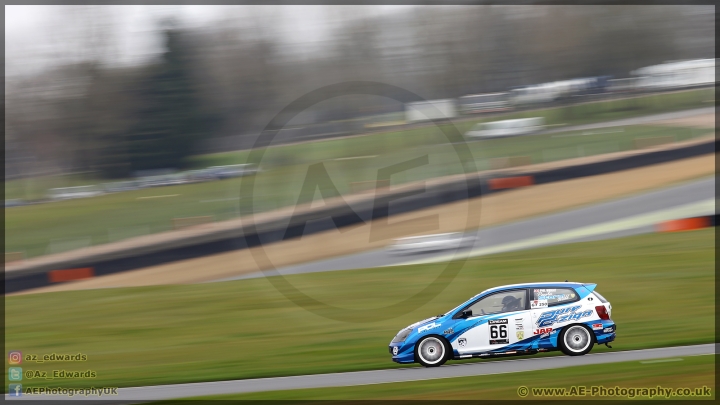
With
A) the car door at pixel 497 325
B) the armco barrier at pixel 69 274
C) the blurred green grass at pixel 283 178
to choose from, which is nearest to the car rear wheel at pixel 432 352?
the car door at pixel 497 325

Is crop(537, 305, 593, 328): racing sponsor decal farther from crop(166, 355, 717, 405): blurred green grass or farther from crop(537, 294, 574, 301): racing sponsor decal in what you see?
crop(166, 355, 717, 405): blurred green grass

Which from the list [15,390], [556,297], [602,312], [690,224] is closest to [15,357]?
[15,390]

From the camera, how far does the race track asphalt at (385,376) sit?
7936mm

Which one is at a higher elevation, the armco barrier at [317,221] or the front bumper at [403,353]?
the armco barrier at [317,221]

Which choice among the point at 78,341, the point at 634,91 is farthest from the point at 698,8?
the point at 78,341

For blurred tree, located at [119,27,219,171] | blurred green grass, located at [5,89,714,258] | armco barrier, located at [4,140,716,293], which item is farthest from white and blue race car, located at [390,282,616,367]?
blurred tree, located at [119,27,219,171]

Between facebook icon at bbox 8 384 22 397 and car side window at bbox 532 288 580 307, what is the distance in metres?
7.48

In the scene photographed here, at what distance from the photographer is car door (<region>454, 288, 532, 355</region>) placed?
8.08 m

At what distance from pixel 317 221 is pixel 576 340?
11.9 metres

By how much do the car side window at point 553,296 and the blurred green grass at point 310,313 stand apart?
55.7 inches

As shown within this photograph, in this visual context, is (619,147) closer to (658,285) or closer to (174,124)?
(658,285)

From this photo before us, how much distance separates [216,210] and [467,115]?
9.53 m

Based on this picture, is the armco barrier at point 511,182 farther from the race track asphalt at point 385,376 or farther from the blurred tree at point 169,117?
the race track asphalt at point 385,376

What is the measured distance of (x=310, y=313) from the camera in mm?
12461
